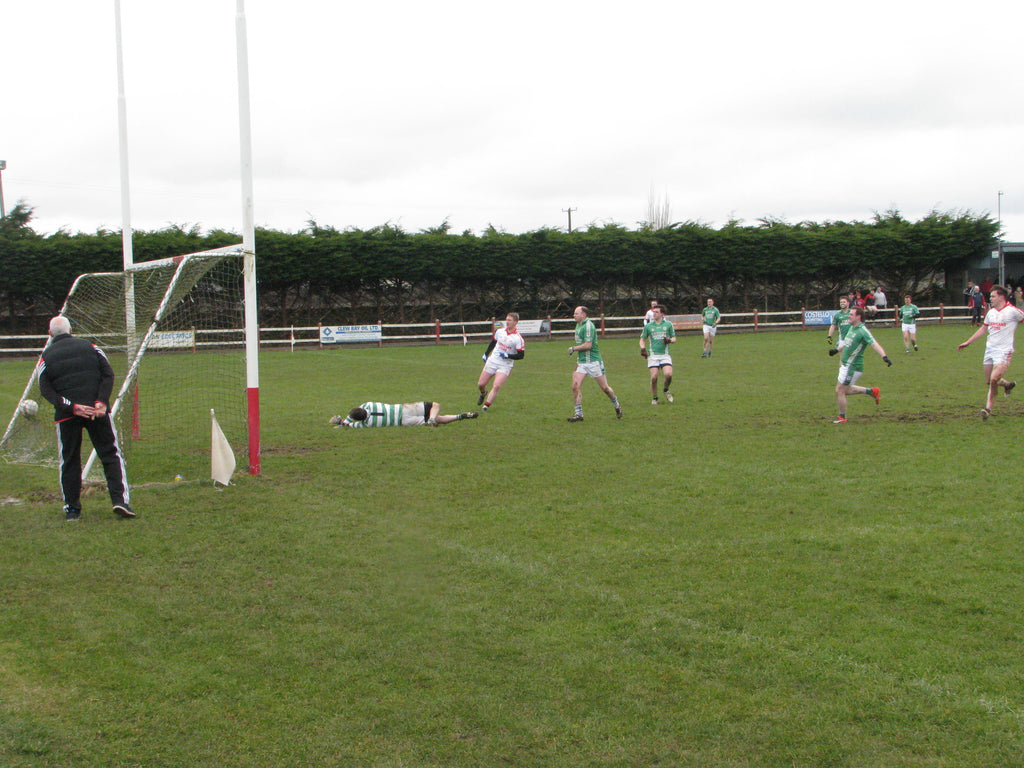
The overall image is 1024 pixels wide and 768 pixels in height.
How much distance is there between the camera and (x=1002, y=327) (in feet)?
45.2

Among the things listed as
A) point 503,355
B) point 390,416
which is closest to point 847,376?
point 503,355

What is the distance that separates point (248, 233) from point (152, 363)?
8.62 metres

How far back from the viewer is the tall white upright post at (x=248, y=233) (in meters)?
10.2

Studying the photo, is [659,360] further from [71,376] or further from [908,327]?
[908,327]

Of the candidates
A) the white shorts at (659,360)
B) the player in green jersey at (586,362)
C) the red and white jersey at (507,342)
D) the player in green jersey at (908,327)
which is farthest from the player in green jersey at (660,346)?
the player in green jersey at (908,327)

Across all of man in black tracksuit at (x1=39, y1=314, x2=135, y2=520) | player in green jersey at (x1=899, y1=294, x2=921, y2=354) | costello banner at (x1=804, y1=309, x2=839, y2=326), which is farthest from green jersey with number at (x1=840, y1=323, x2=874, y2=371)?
costello banner at (x1=804, y1=309, x2=839, y2=326)

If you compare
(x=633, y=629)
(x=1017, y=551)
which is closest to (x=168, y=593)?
(x=633, y=629)

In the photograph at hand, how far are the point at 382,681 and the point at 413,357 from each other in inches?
1024

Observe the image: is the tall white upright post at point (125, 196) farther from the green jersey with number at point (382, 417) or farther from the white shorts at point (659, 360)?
the white shorts at point (659, 360)

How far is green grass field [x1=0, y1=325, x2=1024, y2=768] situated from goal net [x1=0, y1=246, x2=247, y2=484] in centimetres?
110

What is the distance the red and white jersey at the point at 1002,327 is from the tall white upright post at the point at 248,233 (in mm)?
10707

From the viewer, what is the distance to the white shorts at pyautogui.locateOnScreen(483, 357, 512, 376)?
15.9 metres

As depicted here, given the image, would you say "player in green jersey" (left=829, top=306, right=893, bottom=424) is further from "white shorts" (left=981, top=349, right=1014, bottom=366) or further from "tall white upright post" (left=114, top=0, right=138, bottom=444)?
"tall white upright post" (left=114, top=0, right=138, bottom=444)

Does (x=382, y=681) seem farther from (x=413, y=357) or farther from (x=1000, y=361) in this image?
(x=413, y=357)
